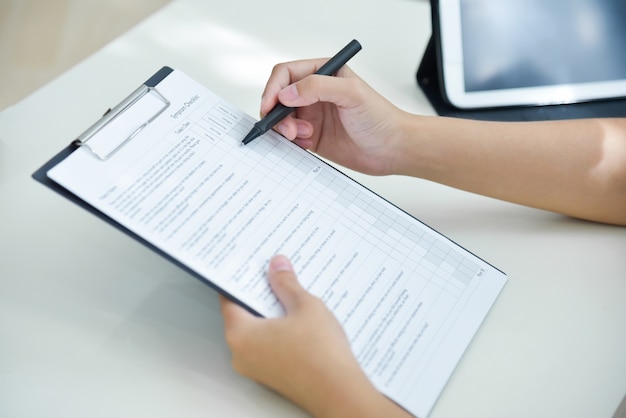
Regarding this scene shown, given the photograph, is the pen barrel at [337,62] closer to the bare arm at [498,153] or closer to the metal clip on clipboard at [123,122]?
the bare arm at [498,153]

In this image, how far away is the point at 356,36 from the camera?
0.95 meters

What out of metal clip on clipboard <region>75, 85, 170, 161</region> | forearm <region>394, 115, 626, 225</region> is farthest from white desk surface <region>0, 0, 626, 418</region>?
metal clip on clipboard <region>75, 85, 170, 161</region>

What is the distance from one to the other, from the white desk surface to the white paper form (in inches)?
1.9

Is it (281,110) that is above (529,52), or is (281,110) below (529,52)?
below

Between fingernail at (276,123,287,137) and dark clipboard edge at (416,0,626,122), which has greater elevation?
dark clipboard edge at (416,0,626,122)

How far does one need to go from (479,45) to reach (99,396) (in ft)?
2.17

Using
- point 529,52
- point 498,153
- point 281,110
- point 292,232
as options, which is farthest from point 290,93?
point 529,52

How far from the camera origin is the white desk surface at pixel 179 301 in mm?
583

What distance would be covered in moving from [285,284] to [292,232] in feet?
0.24

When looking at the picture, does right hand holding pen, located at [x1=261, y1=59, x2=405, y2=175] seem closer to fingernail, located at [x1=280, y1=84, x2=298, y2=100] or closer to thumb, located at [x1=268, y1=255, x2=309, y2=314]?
fingernail, located at [x1=280, y1=84, x2=298, y2=100]

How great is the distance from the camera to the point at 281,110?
26.9 inches

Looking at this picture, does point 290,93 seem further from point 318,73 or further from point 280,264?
point 280,264

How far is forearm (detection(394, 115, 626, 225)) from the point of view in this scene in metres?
0.74

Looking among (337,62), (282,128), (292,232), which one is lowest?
(292,232)
